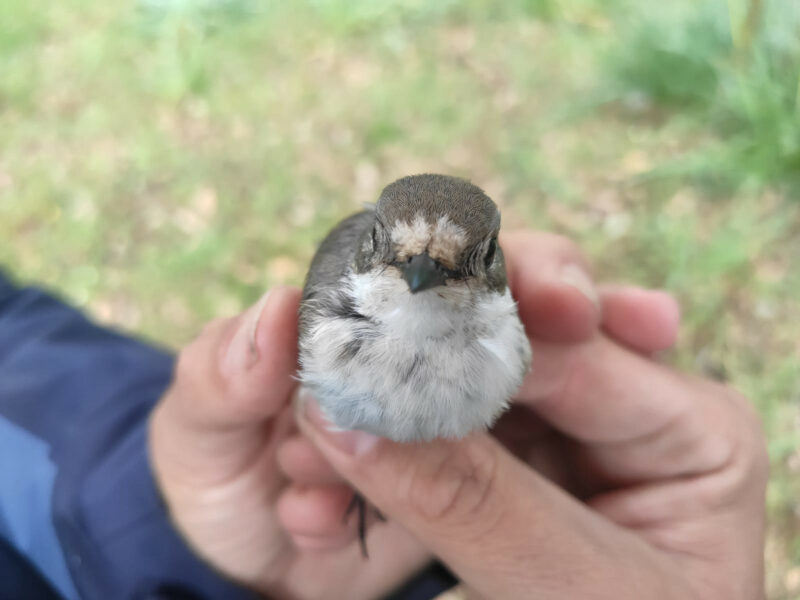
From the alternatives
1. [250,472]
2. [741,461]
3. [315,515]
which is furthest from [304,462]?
[741,461]

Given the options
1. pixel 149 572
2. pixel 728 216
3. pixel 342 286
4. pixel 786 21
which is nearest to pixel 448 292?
pixel 342 286

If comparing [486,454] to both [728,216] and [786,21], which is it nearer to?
[728,216]

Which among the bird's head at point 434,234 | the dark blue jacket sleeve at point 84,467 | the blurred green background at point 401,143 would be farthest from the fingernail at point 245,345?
the blurred green background at point 401,143

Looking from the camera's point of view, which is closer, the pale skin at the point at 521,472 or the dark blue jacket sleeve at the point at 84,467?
the pale skin at the point at 521,472

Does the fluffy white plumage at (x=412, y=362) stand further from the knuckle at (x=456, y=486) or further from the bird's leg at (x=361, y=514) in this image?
the bird's leg at (x=361, y=514)

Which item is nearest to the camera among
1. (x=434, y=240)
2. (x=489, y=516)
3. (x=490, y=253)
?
(x=434, y=240)

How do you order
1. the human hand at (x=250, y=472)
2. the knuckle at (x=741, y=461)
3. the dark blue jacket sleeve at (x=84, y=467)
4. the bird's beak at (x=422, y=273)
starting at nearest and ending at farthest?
the bird's beak at (x=422, y=273)
the human hand at (x=250, y=472)
the knuckle at (x=741, y=461)
the dark blue jacket sleeve at (x=84, y=467)

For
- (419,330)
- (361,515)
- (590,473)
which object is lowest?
→ (361,515)

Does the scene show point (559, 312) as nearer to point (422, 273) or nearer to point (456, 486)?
point (456, 486)
